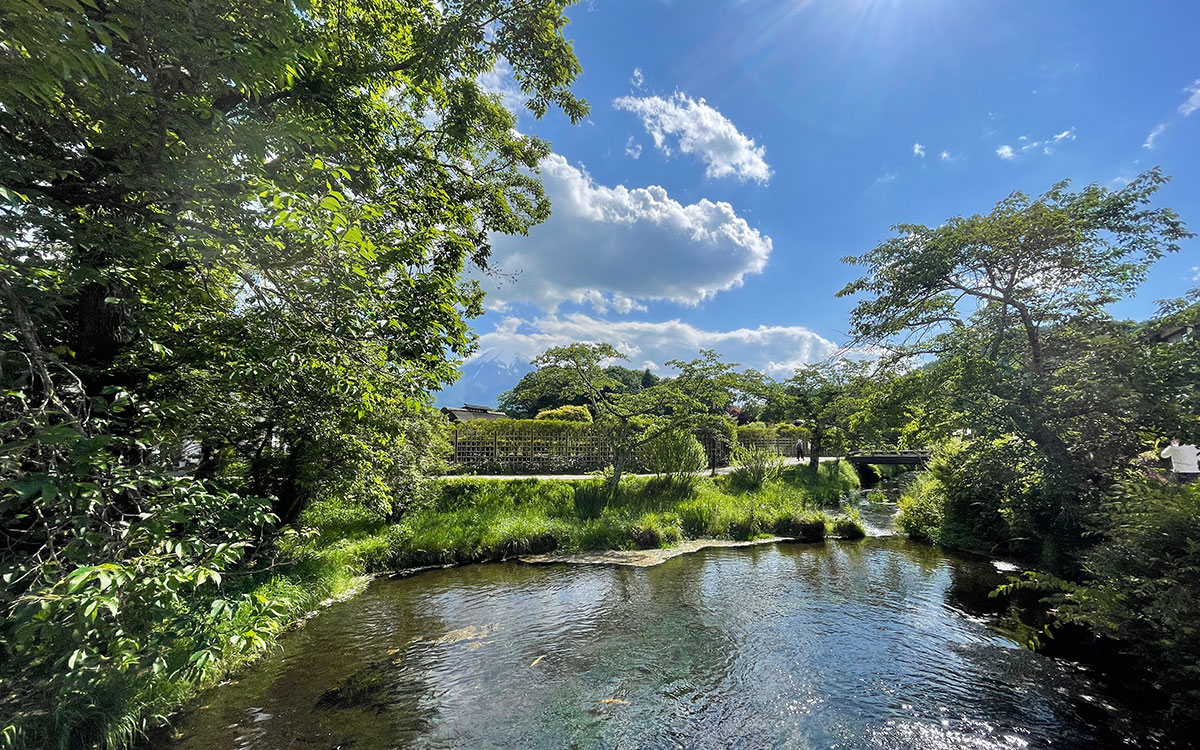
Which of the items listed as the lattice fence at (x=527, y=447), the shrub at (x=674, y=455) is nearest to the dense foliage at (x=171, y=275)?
the lattice fence at (x=527, y=447)

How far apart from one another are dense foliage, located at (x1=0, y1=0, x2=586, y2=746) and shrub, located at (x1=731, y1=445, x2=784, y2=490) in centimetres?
1809

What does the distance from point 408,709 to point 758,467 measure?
62.0ft

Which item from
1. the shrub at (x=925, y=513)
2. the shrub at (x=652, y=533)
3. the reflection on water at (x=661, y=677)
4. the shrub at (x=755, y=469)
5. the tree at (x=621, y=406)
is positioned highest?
the tree at (x=621, y=406)

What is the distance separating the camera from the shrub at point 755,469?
21188 mm

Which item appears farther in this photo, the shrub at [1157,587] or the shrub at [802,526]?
the shrub at [802,526]

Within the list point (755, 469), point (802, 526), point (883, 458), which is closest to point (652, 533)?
point (802, 526)

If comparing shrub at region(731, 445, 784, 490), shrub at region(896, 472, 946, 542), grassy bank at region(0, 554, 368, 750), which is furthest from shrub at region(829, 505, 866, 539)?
grassy bank at region(0, 554, 368, 750)

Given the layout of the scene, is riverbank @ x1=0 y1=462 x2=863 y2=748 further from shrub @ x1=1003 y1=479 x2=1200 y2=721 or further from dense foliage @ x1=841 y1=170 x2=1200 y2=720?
shrub @ x1=1003 y1=479 x2=1200 y2=721

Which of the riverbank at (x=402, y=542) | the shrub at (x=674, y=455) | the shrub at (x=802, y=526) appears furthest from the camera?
the shrub at (x=674, y=455)

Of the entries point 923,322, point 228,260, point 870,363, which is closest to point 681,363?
point 870,363

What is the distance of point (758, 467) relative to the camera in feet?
71.4

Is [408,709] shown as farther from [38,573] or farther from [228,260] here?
[228,260]

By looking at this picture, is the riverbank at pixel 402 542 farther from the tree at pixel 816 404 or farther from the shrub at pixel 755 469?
the tree at pixel 816 404

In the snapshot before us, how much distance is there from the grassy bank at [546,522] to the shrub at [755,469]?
164 centimetres
